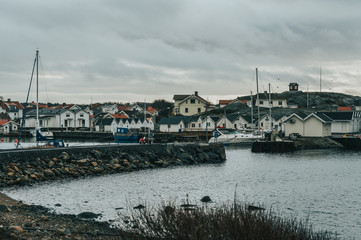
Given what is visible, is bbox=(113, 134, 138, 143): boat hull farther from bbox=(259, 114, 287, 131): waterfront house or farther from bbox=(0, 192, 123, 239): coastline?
bbox=(0, 192, 123, 239): coastline

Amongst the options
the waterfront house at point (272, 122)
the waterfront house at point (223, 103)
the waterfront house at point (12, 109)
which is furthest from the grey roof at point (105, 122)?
the waterfront house at point (12, 109)

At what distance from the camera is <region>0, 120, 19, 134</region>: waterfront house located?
11756cm

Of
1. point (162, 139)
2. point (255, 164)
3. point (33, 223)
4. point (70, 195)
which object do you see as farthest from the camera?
point (162, 139)

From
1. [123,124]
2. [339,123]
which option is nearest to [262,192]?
[339,123]

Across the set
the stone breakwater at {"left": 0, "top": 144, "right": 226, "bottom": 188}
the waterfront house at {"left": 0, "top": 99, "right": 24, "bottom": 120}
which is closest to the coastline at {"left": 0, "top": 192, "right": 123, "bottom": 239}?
the stone breakwater at {"left": 0, "top": 144, "right": 226, "bottom": 188}

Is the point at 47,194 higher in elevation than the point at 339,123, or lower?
lower

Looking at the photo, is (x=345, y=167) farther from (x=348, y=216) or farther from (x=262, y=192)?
(x=348, y=216)

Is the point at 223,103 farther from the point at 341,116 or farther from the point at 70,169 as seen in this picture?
the point at 70,169

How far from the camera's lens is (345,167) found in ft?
157

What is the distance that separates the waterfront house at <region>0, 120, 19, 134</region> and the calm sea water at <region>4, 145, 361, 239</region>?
86006 millimetres

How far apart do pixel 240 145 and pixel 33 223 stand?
6262cm

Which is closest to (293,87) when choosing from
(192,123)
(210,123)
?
(210,123)

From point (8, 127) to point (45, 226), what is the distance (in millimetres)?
110787

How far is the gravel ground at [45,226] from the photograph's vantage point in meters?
15.1
